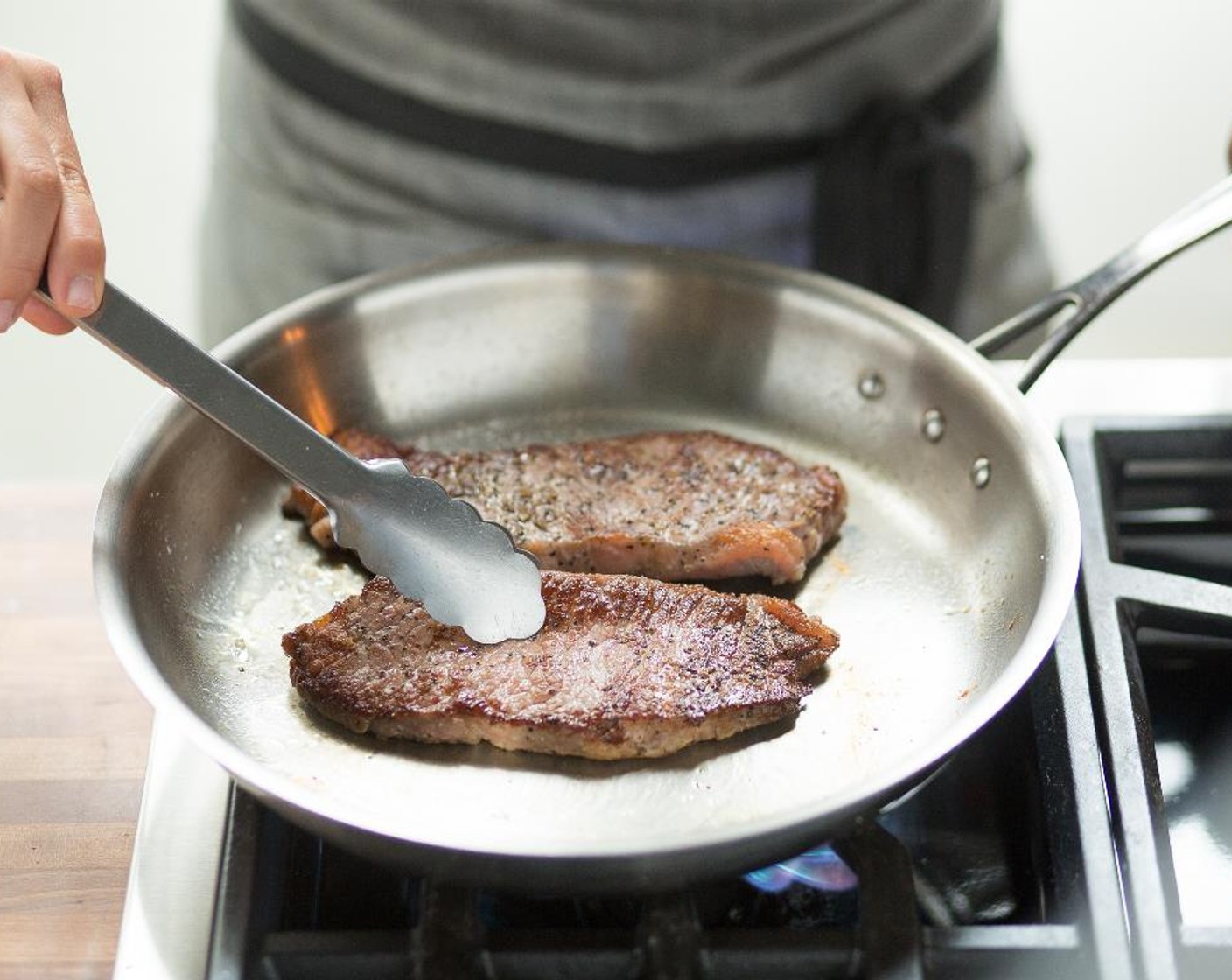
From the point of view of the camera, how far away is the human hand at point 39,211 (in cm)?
95

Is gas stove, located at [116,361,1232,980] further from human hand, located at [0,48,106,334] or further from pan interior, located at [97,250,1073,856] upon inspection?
human hand, located at [0,48,106,334]

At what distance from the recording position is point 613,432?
4.77 ft

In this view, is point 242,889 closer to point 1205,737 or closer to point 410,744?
point 410,744

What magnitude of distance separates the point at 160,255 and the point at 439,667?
196 cm

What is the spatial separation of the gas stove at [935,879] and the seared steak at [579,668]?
128 mm

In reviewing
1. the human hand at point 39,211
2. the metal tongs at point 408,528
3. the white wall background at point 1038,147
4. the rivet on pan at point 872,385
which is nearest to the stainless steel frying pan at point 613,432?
the rivet on pan at point 872,385

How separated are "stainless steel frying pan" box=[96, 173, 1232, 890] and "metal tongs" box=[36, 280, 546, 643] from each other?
0.38 feet

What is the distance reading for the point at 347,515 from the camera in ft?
3.81

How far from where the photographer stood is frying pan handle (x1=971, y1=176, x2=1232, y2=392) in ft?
4.09

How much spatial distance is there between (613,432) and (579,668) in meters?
0.37

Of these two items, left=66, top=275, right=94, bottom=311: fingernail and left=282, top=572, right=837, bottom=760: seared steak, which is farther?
left=282, top=572, right=837, bottom=760: seared steak

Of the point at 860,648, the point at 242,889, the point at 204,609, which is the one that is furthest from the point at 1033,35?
the point at 242,889

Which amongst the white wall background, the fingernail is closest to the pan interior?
the fingernail

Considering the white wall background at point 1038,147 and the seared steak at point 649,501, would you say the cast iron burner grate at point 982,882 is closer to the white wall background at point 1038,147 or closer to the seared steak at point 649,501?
the seared steak at point 649,501
